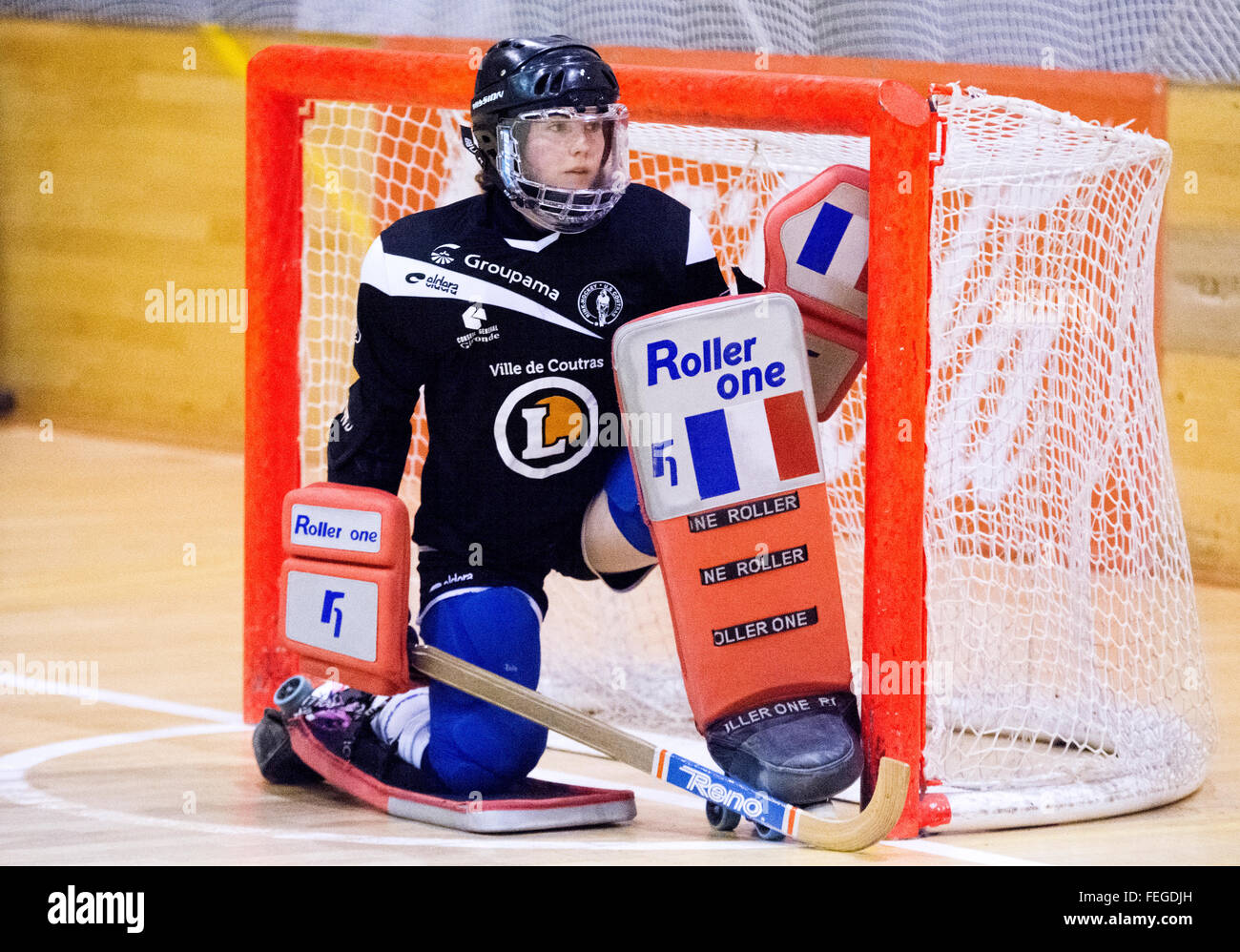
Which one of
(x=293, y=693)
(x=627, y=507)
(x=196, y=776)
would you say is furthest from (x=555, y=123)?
(x=196, y=776)

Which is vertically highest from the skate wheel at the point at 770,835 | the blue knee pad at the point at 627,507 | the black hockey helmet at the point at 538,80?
the black hockey helmet at the point at 538,80

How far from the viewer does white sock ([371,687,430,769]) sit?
312 centimetres

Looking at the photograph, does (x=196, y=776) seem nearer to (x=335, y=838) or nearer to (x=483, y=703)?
(x=335, y=838)

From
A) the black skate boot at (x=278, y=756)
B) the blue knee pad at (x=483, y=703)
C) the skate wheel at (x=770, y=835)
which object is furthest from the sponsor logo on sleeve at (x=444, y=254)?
the skate wheel at (x=770, y=835)

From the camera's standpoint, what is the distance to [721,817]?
296 centimetres

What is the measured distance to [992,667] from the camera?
3607 mm

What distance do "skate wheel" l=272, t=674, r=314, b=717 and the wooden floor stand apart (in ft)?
0.48

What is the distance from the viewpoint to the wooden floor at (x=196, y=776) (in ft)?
9.31

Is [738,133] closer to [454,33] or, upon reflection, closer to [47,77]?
[454,33]

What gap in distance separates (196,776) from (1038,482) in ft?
5.32

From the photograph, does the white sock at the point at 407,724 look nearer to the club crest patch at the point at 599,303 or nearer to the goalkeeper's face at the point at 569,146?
the club crest patch at the point at 599,303

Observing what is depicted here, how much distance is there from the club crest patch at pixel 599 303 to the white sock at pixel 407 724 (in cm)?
69
